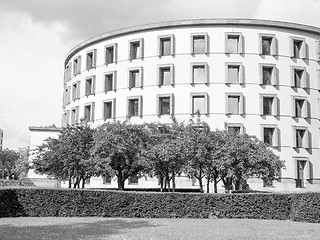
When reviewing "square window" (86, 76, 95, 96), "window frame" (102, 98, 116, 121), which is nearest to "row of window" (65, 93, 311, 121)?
"window frame" (102, 98, 116, 121)

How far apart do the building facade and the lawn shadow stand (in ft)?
92.1

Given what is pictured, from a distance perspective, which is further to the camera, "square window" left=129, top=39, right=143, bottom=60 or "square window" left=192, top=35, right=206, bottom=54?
"square window" left=129, top=39, right=143, bottom=60

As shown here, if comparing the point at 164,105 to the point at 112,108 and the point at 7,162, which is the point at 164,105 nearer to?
the point at 112,108

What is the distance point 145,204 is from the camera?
70.6 ft

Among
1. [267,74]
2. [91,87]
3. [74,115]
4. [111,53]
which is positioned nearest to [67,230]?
[267,74]

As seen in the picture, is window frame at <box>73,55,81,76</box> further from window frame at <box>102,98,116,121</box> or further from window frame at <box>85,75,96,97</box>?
window frame at <box>102,98,116,121</box>

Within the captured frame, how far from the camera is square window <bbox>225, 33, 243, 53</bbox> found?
4653 cm

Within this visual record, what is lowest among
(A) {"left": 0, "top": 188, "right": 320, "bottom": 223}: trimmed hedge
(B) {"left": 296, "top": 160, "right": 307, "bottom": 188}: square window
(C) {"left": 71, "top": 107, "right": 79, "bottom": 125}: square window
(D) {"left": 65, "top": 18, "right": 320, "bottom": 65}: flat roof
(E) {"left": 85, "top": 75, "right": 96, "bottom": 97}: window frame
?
(A) {"left": 0, "top": 188, "right": 320, "bottom": 223}: trimmed hedge

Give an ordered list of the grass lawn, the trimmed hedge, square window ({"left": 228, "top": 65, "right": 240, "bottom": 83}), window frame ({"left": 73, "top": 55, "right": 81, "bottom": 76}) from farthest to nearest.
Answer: window frame ({"left": 73, "top": 55, "right": 81, "bottom": 76})
square window ({"left": 228, "top": 65, "right": 240, "bottom": 83})
the trimmed hedge
the grass lawn

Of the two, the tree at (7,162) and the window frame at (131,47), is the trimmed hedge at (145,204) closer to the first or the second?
the window frame at (131,47)

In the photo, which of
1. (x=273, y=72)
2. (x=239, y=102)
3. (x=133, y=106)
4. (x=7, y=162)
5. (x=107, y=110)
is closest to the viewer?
(x=239, y=102)

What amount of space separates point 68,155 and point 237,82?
75.9 ft

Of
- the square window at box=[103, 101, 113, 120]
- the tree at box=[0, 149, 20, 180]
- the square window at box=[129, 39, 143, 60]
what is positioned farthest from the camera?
the tree at box=[0, 149, 20, 180]

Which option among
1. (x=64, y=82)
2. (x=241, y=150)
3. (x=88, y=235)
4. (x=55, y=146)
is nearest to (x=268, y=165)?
(x=241, y=150)
